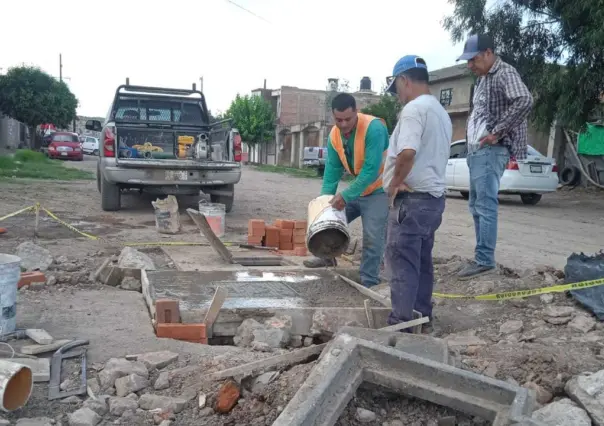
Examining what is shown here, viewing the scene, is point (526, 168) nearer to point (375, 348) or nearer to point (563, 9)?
point (563, 9)

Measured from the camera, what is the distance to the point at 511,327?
3809 mm

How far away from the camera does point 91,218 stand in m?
8.43

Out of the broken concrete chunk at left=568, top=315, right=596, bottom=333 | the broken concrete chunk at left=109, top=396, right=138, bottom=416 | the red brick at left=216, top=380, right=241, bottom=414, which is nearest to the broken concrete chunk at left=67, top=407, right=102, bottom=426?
the broken concrete chunk at left=109, top=396, right=138, bottom=416

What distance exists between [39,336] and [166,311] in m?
0.79

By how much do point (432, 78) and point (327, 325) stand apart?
28.9 m

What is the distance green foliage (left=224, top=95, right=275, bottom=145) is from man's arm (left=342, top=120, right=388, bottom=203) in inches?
1716

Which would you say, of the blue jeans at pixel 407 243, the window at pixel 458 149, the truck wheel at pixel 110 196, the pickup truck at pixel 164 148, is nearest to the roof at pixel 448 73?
the window at pixel 458 149

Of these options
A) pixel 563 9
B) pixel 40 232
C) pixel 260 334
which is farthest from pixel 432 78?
pixel 260 334

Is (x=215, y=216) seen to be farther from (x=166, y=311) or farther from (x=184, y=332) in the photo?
(x=184, y=332)

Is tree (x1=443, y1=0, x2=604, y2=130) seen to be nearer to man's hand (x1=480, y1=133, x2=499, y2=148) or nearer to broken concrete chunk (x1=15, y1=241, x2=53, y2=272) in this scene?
man's hand (x1=480, y1=133, x2=499, y2=148)

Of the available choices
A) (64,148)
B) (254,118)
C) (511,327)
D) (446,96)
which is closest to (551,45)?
(511,327)

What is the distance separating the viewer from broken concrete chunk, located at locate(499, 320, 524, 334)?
3773 millimetres

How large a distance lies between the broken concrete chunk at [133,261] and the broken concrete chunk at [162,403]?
8.19 feet

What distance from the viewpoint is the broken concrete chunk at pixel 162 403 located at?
259 centimetres
